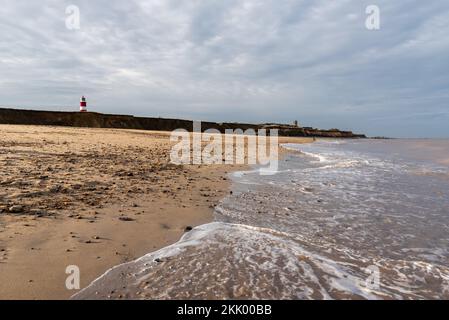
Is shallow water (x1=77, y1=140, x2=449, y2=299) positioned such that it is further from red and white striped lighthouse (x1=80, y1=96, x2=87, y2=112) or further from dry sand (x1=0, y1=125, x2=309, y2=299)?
red and white striped lighthouse (x1=80, y1=96, x2=87, y2=112)

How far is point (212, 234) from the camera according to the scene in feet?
15.0

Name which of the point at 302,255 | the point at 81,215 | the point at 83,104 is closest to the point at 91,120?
A: the point at 83,104

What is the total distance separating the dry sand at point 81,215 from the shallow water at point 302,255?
13.8 inches

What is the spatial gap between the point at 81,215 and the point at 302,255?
3163 mm

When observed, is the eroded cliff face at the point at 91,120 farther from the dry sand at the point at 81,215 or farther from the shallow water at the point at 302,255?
the shallow water at the point at 302,255

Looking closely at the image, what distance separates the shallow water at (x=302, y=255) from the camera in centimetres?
312

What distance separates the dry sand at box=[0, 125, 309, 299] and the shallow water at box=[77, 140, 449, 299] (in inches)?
13.8

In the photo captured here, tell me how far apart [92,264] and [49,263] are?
1.33ft

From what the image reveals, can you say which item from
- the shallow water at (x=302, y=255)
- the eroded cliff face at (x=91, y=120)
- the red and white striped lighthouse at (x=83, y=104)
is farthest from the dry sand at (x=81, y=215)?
the red and white striped lighthouse at (x=83, y=104)

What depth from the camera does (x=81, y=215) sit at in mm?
4797

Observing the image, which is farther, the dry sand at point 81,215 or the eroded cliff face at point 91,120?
the eroded cliff face at point 91,120

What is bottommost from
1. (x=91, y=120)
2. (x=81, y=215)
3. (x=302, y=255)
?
(x=302, y=255)

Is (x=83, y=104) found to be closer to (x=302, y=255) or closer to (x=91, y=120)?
(x=91, y=120)

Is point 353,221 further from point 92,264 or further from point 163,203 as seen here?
point 92,264
